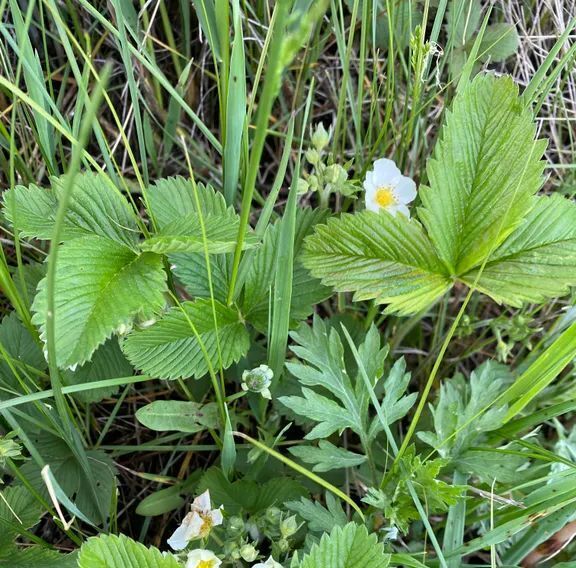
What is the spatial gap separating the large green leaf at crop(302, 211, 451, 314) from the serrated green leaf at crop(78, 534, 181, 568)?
0.63 meters

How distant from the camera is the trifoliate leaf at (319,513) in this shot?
138 centimetres

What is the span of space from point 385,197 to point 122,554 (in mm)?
988

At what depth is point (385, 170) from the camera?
161 cm

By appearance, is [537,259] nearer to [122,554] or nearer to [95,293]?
[95,293]

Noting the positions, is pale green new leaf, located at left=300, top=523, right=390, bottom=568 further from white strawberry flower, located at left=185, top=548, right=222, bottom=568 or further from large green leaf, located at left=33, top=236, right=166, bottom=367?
large green leaf, located at left=33, top=236, right=166, bottom=367

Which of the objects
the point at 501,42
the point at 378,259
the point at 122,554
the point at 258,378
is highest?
the point at 501,42

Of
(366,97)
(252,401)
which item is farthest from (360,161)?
(252,401)

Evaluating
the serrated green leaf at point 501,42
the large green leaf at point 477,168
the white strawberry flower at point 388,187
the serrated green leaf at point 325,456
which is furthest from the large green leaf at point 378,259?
the serrated green leaf at point 501,42

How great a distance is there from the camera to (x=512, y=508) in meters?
1.45

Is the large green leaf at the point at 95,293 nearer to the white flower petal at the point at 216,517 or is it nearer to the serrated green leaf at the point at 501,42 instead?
the white flower petal at the point at 216,517

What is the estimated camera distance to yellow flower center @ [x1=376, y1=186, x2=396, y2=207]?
1593 millimetres

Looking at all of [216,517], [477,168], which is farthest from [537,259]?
[216,517]

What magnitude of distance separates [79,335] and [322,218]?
2.11 ft

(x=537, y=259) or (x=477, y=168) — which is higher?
(x=477, y=168)
